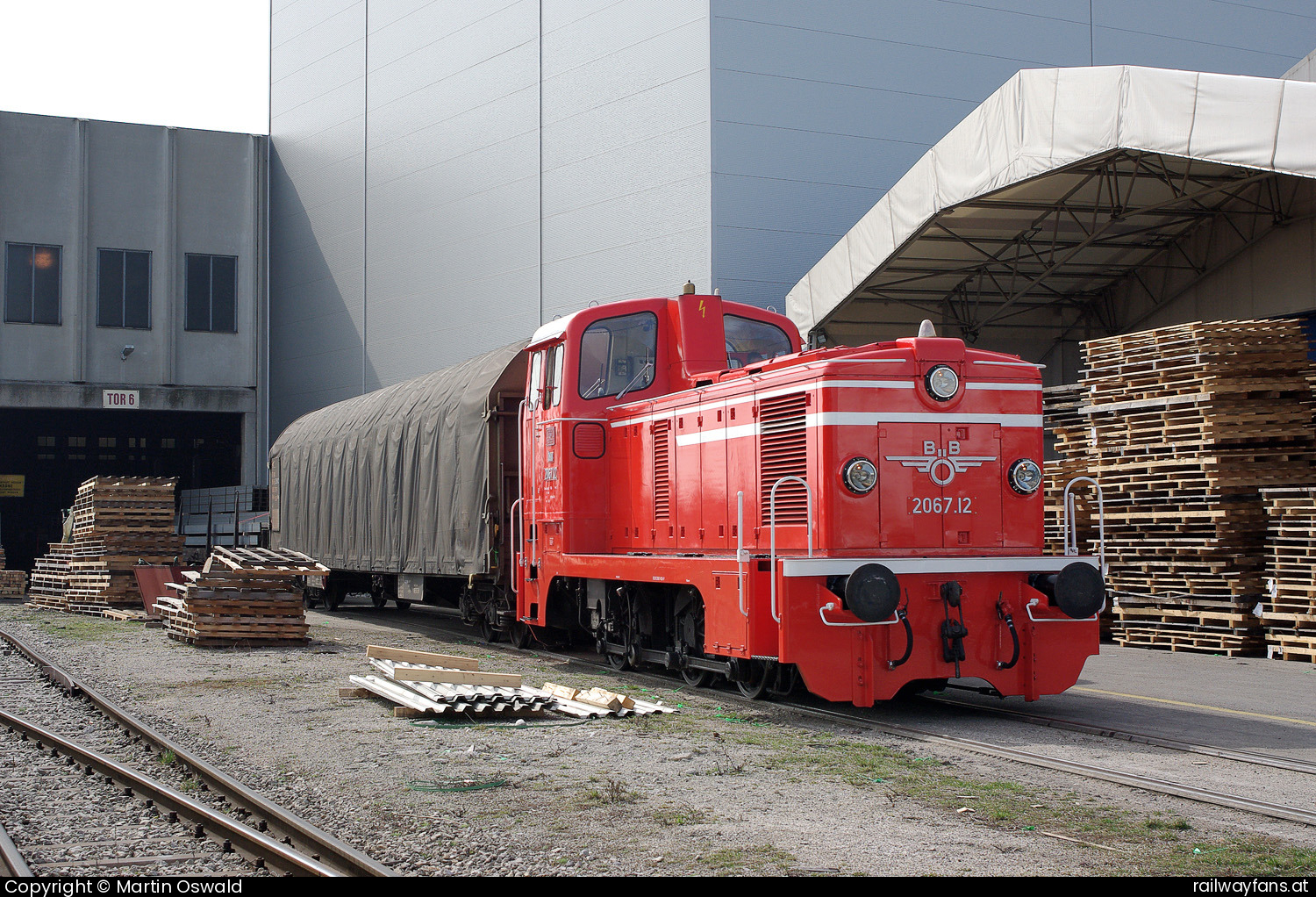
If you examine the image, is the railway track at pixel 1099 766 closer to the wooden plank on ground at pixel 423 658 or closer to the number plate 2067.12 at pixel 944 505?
the number plate 2067.12 at pixel 944 505

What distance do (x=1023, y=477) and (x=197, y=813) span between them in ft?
19.3

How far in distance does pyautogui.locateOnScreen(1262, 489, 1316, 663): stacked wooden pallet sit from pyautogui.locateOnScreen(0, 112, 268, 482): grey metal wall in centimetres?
2704

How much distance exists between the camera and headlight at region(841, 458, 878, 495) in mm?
8117

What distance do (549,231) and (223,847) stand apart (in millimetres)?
21244

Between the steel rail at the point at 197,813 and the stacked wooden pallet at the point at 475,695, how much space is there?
214 centimetres

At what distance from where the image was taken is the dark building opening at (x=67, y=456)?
3444 centimetres

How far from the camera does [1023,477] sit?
8.62 m

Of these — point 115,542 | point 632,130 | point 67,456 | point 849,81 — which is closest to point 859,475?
point 115,542

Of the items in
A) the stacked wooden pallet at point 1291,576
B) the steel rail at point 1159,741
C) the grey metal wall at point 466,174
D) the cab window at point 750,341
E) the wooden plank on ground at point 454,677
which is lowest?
the steel rail at point 1159,741

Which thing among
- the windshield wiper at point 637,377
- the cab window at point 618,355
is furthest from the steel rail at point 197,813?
the windshield wiper at point 637,377

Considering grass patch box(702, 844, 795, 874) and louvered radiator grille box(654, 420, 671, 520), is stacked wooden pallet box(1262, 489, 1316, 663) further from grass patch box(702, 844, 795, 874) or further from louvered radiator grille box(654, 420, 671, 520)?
grass patch box(702, 844, 795, 874)

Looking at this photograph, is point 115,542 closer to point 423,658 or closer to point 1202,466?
point 423,658

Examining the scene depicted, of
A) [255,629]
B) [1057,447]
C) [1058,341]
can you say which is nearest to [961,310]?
[1058,341]

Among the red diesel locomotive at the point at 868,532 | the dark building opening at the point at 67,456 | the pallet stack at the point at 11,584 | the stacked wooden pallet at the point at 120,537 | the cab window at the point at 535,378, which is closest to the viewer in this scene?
the red diesel locomotive at the point at 868,532
